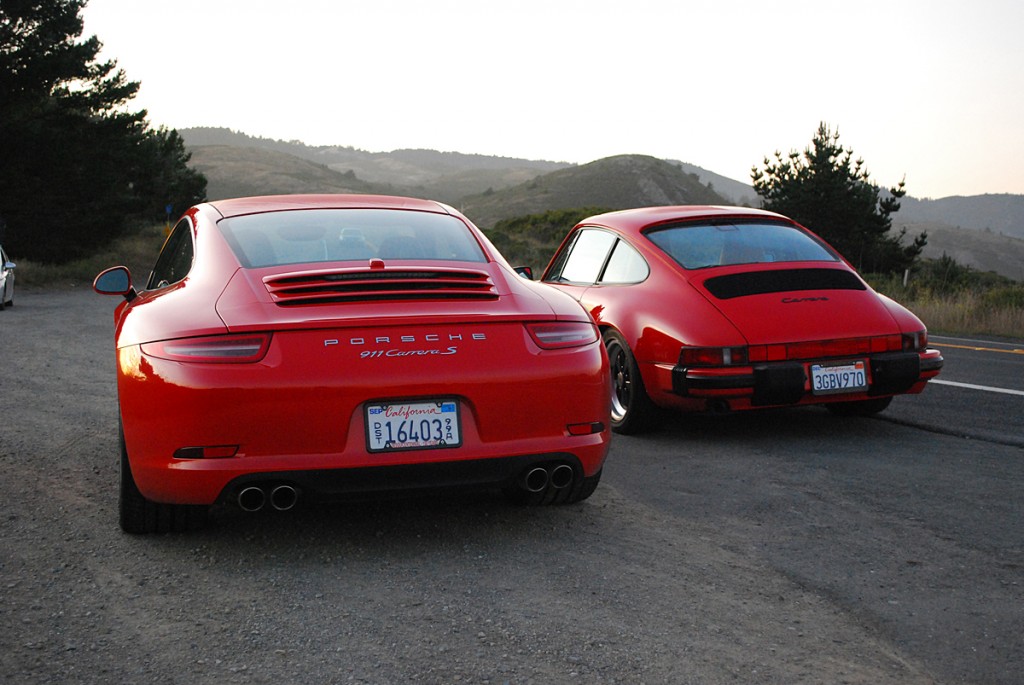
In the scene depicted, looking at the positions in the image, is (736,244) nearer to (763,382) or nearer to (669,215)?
(669,215)

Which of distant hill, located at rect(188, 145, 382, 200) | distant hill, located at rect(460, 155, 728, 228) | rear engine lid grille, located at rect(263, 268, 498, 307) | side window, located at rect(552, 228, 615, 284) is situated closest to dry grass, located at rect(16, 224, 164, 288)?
side window, located at rect(552, 228, 615, 284)

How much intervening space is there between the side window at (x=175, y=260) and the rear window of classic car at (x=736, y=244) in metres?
3.21

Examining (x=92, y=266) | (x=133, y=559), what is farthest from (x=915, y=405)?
(x=92, y=266)

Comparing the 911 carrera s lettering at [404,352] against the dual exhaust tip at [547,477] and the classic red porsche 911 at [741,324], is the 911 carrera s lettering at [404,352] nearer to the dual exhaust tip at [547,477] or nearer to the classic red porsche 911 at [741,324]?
the dual exhaust tip at [547,477]

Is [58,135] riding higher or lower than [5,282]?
higher

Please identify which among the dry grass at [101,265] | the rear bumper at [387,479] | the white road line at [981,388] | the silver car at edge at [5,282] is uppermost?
the rear bumper at [387,479]

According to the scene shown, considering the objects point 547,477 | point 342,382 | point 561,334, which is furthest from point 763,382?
point 342,382

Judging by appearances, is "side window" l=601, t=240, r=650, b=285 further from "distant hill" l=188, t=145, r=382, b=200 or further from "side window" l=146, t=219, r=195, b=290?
"distant hill" l=188, t=145, r=382, b=200

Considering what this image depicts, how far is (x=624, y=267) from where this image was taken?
299 inches

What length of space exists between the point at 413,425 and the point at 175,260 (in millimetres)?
1912

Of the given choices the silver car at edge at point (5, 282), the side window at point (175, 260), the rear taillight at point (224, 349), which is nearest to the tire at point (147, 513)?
the rear taillight at point (224, 349)

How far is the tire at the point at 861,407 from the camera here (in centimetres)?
Answer: 756

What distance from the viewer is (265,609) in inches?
145

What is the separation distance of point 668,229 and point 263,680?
524 cm
